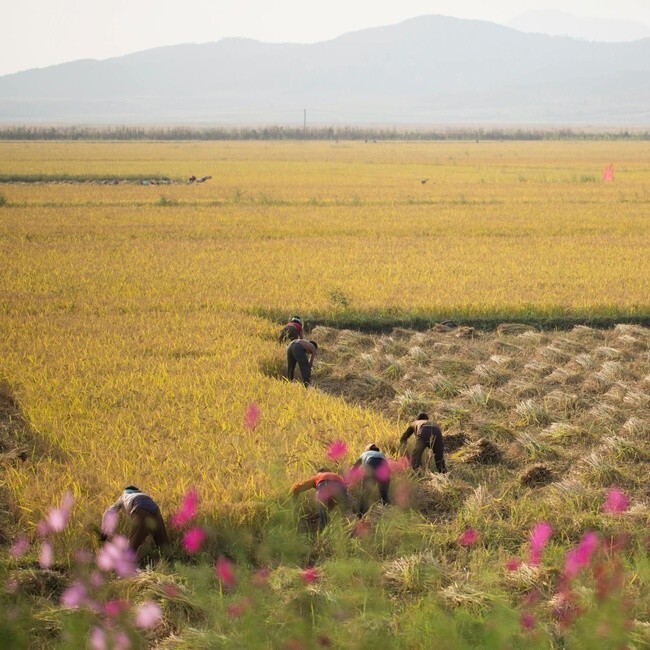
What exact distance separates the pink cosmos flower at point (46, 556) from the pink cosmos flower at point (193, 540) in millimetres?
835

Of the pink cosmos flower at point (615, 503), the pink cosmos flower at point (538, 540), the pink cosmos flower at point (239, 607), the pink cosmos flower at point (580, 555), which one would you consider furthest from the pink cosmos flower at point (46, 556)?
the pink cosmos flower at point (615, 503)

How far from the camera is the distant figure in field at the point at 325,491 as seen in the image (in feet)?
24.0

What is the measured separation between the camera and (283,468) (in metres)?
7.96

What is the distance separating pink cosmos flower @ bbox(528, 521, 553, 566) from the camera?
6848 mm

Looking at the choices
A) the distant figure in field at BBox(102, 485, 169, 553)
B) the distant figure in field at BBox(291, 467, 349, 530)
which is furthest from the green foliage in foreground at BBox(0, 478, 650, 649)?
the distant figure in field at BBox(102, 485, 169, 553)

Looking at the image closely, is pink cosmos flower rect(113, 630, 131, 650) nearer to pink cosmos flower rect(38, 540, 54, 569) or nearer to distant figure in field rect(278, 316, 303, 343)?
pink cosmos flower rect(38, 540, 54, 569)

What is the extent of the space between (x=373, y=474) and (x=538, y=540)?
1.27 metres

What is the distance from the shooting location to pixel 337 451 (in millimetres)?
7758

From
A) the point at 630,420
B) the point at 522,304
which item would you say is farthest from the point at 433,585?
the point at 522,304

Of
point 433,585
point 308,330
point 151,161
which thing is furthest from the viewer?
point 151,161

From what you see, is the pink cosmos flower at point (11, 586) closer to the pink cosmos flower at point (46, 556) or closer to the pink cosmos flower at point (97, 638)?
the pink cosmos flower at point (46, 556)

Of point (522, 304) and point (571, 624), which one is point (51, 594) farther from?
point (522, 304)

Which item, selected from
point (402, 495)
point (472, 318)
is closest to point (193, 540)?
point (402, 495)

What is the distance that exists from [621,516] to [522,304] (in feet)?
25.6
